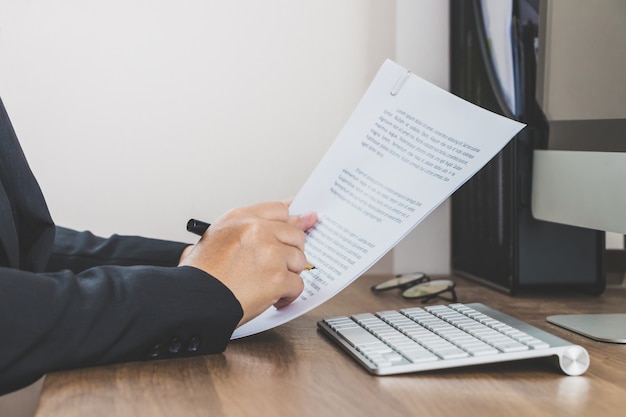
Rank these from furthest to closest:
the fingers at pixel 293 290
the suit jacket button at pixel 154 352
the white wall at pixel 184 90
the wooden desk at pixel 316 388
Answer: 1. the white wall at pixel 184 90
2. the fingers at pixel 293 290
3. the suit jacket button at pixel 154 352
4. the wooden desk at pixel 316 388

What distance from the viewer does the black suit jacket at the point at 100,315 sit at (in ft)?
2.55

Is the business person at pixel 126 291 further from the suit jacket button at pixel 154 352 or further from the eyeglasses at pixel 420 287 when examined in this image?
the eyeglasses at pixel 420 287

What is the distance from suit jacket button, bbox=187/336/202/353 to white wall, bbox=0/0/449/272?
0.71 meters

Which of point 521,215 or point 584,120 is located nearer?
point 584,120

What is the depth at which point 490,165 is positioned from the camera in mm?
1444

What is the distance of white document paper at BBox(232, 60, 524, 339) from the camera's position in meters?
0.93

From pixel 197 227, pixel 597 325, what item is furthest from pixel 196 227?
pixel 597 325

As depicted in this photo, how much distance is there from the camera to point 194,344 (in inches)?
34.7

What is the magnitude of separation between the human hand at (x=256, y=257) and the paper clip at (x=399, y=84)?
0.19 meters

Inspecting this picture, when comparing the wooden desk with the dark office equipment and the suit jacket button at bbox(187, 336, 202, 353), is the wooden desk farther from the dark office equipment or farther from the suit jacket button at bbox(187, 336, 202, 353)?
the dark office equipment

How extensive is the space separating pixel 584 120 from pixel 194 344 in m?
0.58

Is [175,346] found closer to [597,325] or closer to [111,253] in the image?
[111,253]

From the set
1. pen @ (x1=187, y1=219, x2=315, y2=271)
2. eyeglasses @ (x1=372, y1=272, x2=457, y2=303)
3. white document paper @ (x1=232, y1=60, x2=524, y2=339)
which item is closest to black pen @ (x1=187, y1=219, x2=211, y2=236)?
pen @ (x1=187, y1=219, x2=315, y2=271)

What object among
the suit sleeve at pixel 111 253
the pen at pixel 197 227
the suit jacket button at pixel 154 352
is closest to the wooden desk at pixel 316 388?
the suit jacket button at pixel 154 352
